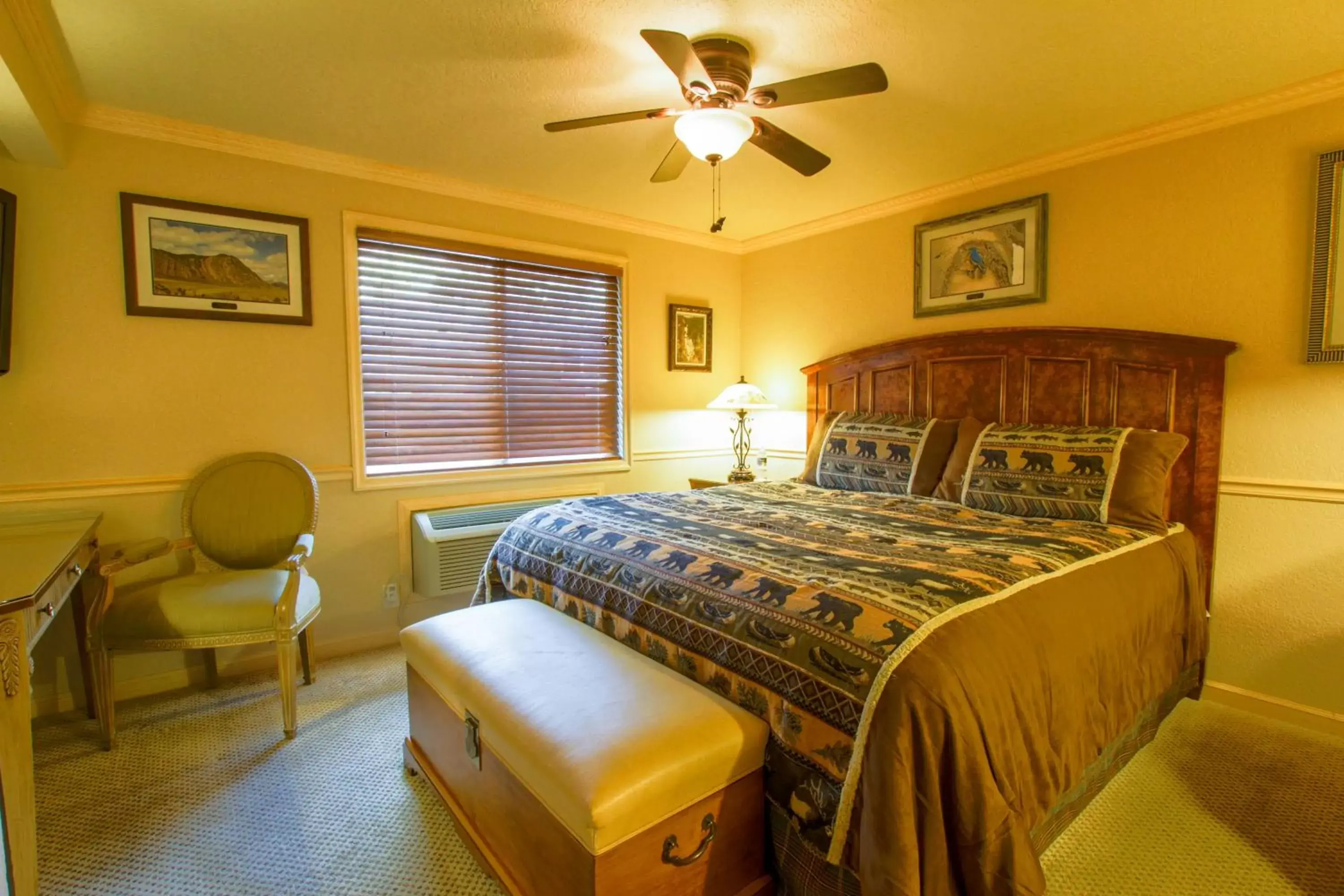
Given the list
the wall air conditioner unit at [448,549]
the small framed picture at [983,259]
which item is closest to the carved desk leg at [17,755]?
the wall air conditioner unit at [448,549]

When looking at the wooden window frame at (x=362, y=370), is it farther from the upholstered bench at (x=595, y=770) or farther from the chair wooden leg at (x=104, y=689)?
the upholstered bench at (x=595, y=770)

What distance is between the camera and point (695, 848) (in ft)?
4.27

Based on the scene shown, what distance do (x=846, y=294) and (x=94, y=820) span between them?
13.2 feet

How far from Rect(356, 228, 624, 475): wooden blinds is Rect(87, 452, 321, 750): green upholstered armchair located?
483 mm

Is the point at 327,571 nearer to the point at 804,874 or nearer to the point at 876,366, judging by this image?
the point at 804,874

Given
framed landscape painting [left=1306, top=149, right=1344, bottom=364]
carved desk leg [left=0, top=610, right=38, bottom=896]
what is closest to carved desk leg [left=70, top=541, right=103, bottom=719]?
carved desk leg [left=0, top=610, right=38, bottom=896]

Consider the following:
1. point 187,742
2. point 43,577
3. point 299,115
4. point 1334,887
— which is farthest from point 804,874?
point 299,115

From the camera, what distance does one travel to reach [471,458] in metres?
3.40

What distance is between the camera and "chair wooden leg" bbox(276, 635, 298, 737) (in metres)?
2.19

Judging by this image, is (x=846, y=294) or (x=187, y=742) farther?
(x=846, y=294)

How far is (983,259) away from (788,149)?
1575 millimetres

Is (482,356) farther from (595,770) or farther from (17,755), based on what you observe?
(595,770)

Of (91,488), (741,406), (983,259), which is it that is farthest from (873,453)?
(91,488)

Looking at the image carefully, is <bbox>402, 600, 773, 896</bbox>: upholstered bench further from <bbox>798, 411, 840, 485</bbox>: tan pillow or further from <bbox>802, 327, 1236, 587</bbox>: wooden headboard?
<bbox>802, 327, 1236, 587</bbox>: wooden headboard
